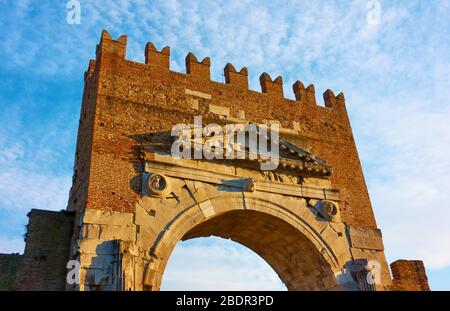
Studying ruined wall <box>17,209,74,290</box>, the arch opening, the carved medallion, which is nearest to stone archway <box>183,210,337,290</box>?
the arch opening

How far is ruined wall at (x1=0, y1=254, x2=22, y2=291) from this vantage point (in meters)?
9.42

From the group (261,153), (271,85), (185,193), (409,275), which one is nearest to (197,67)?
Result: (271,85)

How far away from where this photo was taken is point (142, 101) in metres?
11.7

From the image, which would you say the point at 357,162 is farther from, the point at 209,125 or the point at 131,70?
the point at 131,70

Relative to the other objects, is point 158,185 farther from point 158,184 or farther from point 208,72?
point 208,72

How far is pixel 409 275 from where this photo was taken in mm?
12062

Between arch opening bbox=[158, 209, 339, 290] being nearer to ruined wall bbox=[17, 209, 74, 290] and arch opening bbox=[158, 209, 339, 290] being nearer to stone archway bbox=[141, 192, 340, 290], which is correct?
stone archway bbox=[141, 192, 340, 290]

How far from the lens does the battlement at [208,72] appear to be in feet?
40.2

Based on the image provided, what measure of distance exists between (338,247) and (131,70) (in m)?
6.72

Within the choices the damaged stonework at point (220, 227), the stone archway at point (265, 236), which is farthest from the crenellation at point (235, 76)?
the stone archway at point (265, 236)

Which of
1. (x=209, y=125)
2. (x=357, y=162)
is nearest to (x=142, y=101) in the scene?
(x=209, y=125)

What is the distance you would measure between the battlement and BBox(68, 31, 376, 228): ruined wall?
1.1 inches

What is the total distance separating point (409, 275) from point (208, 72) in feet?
24.1

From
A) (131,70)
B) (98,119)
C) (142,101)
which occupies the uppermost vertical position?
(131,70)
